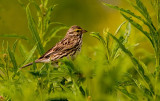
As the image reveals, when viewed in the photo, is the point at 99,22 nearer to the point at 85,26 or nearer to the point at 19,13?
the point at 85,26

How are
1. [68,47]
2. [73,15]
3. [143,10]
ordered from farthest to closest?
[73,15] < [68,47] < [143,10]

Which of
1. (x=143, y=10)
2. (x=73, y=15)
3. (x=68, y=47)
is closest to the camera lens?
(x=143, y=10)

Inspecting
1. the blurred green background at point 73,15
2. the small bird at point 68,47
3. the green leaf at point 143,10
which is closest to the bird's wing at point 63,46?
the small bird at point 68,47

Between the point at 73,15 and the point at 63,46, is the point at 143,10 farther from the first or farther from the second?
the point at 73,15

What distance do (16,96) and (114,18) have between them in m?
6.29

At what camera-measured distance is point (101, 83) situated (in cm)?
82

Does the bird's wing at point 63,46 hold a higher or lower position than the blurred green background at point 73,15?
lower

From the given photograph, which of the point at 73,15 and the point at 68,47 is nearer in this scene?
the point at 68,47

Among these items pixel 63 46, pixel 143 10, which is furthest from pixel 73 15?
pixel 143 10

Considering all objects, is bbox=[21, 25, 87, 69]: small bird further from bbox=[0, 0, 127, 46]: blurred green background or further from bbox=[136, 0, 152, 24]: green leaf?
bbox=[0, 0, 127, 46]: blurred green background

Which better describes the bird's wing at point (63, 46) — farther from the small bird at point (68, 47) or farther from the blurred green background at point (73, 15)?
the blurred green background at point (73, 15)

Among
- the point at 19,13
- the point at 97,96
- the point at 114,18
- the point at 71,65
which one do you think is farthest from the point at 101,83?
the point at 19,13

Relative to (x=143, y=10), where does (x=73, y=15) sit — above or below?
above

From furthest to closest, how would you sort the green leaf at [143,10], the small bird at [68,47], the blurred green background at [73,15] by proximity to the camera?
the blurred green background at [73,15], the small bird at [68,47], the green leaf at [143,10]
